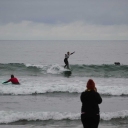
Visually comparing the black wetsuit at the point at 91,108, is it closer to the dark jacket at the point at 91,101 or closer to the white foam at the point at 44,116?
the dark jacket at the point at 91,101

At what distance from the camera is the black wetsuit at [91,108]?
19.9ft

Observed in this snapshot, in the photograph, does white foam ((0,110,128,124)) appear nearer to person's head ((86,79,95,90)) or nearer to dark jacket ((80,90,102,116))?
dark jacket ((80,90,102,116))

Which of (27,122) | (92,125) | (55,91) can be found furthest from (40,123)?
(55,91)

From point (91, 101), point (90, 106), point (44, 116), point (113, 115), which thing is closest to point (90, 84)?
point (91, 101)

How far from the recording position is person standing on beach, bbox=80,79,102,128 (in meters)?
6.05

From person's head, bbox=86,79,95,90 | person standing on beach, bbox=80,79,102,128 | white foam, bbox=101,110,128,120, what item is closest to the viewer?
person's head, bbox=86,79,95,90

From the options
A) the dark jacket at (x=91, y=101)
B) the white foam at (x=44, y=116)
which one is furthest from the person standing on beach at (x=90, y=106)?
the white foam at (x=44, y=116)

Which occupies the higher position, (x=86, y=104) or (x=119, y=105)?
(x=86, y=104)

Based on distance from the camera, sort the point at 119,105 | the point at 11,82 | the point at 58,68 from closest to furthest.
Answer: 1. the point at 119,105
2. the point at 11,82
3. the point at 58,68

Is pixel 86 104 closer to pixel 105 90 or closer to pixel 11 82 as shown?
pixel 105 90

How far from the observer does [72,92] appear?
53.9ft

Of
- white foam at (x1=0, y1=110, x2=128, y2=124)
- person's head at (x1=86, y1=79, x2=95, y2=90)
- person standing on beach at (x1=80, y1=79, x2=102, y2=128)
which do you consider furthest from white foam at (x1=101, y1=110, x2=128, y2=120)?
person's head at (x1=86, y1=79, x2=95, y2=90)

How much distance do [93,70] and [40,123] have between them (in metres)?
21.1

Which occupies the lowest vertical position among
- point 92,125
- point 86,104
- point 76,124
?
point 76,124
